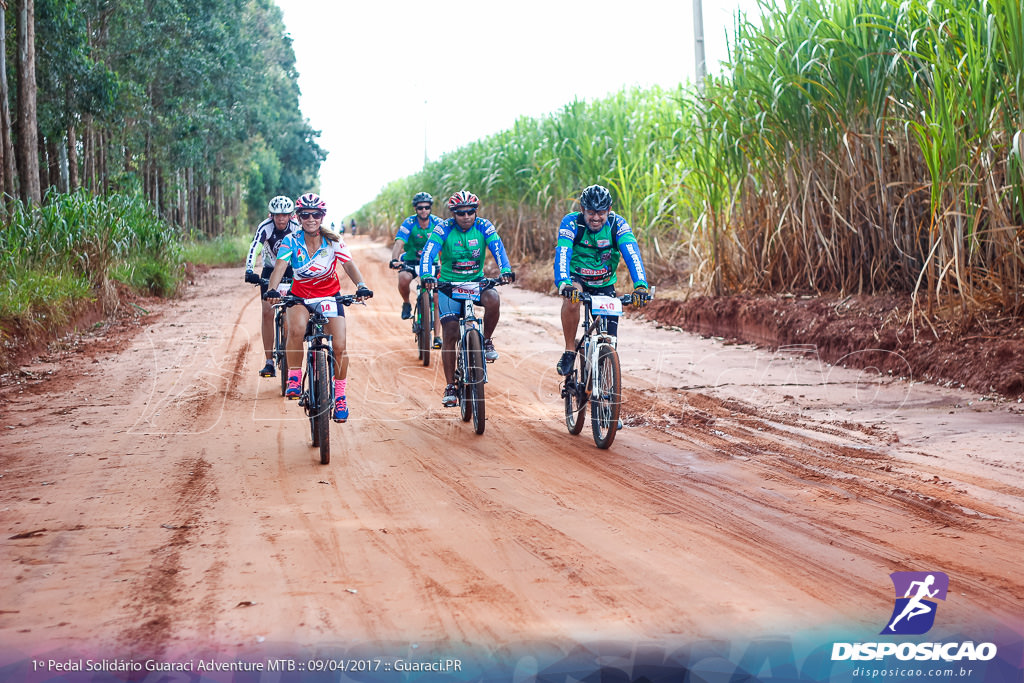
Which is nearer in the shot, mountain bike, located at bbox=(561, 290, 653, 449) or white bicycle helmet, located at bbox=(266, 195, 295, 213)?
mountain bike, located at bbox=(561, 290, 653, 449)

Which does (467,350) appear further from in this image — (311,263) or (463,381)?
(311,263)

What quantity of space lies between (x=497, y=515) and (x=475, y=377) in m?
2.60

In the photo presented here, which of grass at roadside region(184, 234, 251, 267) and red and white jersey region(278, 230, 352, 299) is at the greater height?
grass at roadside region(184, 234, 251, 267)

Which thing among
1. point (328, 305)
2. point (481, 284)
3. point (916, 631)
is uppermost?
point (481, 284)

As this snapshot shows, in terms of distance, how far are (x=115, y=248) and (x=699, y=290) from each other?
10.2m

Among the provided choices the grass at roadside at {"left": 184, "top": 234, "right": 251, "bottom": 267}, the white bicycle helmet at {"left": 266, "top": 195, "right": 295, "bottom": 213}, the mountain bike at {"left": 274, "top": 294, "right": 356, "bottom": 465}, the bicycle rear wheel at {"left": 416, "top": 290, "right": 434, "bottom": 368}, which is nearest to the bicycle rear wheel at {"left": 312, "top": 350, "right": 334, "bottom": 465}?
the mountain bike at {"left": 274, "top": 294, "right": 356, "bottom": 465}

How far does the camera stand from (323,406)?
6699 millimetres

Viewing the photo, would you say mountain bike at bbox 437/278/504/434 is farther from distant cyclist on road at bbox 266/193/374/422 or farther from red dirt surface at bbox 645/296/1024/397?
red dirt surface at bbox 645/296/1024/397

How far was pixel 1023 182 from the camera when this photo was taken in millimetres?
8023

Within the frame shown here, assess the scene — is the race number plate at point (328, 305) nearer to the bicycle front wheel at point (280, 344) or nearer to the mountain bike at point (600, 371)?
the mountain bike at point (600, 371)

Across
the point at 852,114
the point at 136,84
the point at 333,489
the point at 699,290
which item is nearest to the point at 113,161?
the point at 136,84

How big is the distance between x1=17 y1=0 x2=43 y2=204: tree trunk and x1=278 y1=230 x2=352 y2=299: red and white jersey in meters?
12.2

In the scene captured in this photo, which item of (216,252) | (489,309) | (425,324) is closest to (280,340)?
(425,324)

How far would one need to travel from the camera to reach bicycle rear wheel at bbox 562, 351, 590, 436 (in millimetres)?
7480
